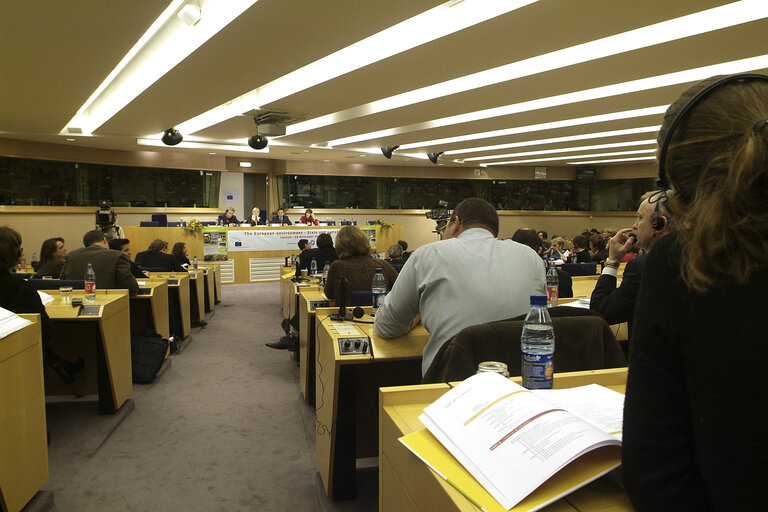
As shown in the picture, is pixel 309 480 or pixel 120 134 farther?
pixel 120 134

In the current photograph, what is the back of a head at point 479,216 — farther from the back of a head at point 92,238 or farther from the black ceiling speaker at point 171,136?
the black ceiling speaker at point 171,136

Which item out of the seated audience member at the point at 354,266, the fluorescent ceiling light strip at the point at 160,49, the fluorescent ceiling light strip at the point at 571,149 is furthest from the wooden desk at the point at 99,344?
the fluorescent ceiling light strip at the point at 571,149

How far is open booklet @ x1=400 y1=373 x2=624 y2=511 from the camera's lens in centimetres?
93

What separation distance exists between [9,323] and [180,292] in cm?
381

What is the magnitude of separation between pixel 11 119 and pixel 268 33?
22.0ft

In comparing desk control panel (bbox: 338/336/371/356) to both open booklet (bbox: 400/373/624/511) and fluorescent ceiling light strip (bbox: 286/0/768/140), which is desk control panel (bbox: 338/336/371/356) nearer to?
open booklet (bbox: 400/373/624/511)

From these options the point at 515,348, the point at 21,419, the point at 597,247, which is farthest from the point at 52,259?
the point at 597,247

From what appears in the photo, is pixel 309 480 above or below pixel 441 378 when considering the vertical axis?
below

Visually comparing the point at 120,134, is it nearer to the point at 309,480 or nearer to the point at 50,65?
the point at 50,65

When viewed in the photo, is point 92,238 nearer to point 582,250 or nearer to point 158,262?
point 158,262

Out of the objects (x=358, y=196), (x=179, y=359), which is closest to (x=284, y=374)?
(x=179, y=359)

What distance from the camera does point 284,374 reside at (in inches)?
199

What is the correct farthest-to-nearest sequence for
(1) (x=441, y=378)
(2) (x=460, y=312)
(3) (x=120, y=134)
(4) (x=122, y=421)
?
(3) (x=120, y=134), (4) (x=122, y=421), (2) (x=460, y=312), (1) (x=441, y=378)

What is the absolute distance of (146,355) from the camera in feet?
15.8
